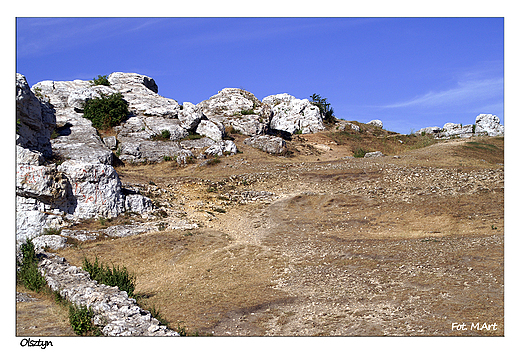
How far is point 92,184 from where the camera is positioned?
1755 centimetres

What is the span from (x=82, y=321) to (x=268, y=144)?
88.4 feet

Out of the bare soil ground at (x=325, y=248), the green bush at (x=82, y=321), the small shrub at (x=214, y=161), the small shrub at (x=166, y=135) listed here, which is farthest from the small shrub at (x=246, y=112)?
the green bush at (x=82, y=321)

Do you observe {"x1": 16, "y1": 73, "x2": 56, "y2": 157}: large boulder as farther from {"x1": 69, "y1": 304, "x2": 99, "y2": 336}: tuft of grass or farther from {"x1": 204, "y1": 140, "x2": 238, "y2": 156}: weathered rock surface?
{"x1": 69, "y1": 304, "x2": 99, "y2": 336}: tuft of grass

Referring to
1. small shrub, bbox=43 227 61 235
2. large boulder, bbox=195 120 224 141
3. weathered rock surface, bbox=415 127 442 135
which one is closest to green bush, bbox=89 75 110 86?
large boulder, bbox=195 120 224 141

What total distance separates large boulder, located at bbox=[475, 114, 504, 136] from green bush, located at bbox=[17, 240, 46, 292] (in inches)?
1746

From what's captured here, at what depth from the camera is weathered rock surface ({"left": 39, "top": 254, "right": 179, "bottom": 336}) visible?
7230 mm

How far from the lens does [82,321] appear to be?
296 inches

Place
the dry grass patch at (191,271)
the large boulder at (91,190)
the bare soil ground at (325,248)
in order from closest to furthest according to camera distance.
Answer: the bare soil ground at (325,248) < the dry grass patch at (191,271) < the large boulder at (91,190)

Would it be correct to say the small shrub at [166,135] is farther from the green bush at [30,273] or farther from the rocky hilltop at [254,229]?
the green bush at [30,273]

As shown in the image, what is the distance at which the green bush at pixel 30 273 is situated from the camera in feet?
34.6

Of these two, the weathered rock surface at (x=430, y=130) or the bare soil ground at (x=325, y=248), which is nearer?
the bare soil ground at (x=325, y=248)

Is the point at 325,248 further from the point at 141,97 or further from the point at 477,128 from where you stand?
the point at 477,128

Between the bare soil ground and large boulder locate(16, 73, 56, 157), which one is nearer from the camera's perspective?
the bare soil ground

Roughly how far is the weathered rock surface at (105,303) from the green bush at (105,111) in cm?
2542
